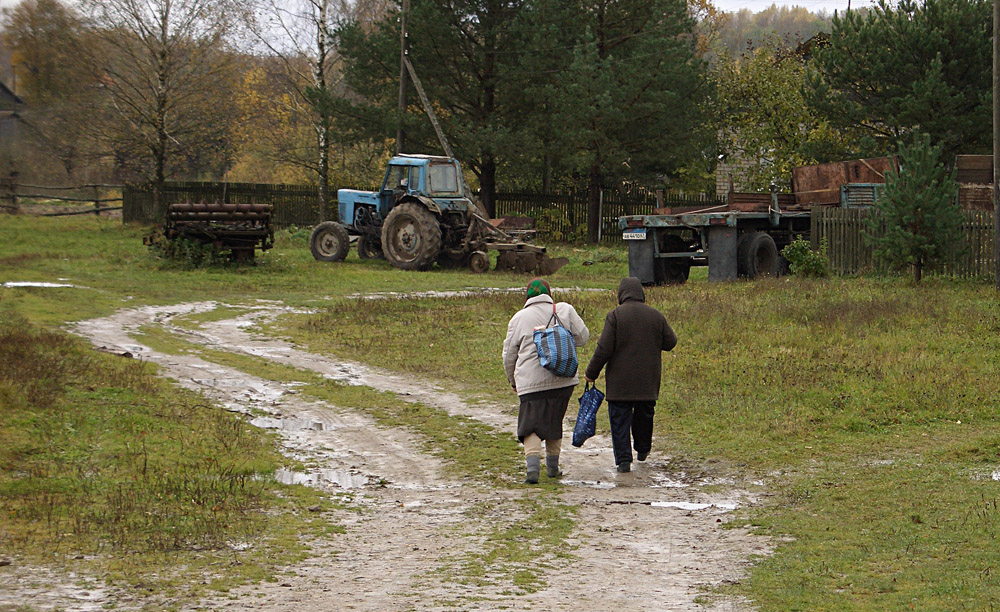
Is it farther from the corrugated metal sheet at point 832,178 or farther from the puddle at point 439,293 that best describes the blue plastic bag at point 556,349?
the corrugated metal sheet at point 832,178

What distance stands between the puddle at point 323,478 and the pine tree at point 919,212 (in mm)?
14778

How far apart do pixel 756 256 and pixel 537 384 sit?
15.7m

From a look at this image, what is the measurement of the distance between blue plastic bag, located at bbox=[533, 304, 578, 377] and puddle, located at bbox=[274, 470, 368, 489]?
178 cm

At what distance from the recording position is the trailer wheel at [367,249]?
2955cm

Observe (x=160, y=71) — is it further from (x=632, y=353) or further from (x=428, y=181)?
(x=632, y=353)

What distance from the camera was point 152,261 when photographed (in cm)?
2681

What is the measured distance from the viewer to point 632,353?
29.9 feet

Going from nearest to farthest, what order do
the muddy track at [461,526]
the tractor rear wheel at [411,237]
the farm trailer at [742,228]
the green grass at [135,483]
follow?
the muddy track at [461,526] → the green grass at [135,483] → the farm trailer at [742,228] → the tractor rear wheel at [411,237]

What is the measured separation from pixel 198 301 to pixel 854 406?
44.7 ft

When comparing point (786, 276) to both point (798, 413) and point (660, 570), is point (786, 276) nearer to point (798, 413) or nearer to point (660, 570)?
point (798, 413)

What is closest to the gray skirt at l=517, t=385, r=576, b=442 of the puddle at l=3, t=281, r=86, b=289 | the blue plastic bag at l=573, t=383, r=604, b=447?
the blue plastic bag at l=573, t=383, r=604, b=447

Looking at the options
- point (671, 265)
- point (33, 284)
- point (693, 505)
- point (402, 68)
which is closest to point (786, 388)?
point (693, 505)

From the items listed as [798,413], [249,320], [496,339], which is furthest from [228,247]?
[798,413]

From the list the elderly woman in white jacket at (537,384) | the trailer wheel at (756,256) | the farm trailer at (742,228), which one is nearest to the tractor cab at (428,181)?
the farm trailer at (742,228)
